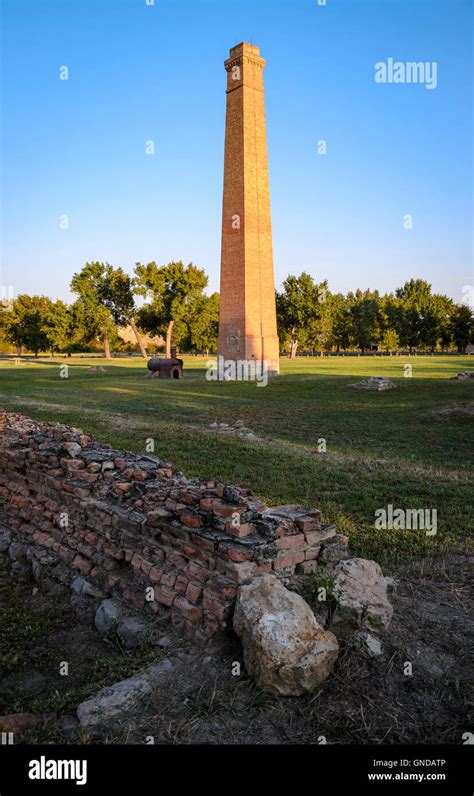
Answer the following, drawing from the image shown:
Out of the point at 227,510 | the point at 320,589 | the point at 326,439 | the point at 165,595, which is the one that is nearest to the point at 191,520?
the point at 227,510

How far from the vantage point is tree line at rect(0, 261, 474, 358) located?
5538 cm

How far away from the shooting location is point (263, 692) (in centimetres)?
280

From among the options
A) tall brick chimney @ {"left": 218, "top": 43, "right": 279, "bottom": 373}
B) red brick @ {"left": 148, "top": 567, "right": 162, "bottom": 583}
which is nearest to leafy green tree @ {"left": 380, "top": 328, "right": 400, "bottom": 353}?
tall brick chimney @ {"left": 218, "top": 43, "right": 279, "bottom": 373}

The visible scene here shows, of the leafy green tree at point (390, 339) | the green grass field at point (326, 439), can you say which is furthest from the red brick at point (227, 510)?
the leafy green tree at point (390, 339)

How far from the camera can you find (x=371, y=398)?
1844 cm

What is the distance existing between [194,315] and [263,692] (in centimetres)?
5552

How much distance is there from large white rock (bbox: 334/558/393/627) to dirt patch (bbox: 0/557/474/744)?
0.16m

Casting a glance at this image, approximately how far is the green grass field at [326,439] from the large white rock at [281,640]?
193 cm

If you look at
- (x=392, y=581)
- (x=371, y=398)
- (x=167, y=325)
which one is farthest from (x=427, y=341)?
(x=392, y=581)

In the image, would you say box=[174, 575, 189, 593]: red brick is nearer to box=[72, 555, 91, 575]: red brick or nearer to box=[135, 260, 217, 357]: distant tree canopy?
box=[72, 555, 91, 575]: red brick

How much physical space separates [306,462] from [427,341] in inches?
2561

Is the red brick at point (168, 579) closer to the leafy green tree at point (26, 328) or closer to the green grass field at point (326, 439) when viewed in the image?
the green grass field at point (326, 439)

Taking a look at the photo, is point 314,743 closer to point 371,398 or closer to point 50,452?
point 50,452

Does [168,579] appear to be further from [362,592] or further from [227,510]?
[362,592]
